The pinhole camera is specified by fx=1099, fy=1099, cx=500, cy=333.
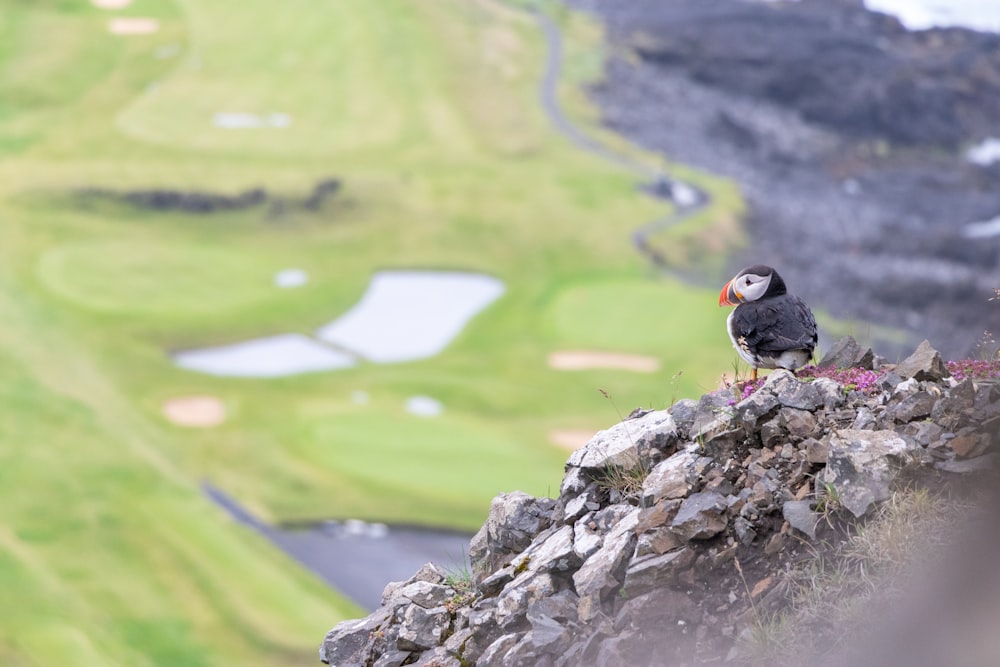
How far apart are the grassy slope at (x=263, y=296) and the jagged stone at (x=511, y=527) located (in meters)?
9.44

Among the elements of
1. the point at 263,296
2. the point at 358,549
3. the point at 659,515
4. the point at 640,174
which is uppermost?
the point at 659,515

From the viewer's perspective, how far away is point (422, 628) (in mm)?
6992

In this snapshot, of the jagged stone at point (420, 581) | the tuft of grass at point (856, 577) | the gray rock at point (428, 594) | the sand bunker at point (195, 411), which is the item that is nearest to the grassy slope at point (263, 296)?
the sand bunker at point (195, 411)

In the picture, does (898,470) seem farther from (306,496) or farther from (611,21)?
(611,21)

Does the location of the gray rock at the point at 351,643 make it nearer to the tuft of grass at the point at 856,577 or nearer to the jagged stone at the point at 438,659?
the jagged stone at the point at 438,659

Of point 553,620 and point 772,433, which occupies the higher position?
point 772,433

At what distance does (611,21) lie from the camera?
4350 cm

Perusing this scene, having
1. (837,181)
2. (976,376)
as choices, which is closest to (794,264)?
(837,181)

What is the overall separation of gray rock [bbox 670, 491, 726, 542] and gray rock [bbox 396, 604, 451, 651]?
172cm

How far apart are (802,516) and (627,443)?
1376 millimetres

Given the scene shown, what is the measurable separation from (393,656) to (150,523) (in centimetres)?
1262

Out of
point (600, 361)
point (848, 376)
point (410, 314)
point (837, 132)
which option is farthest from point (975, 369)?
point (837, 132)

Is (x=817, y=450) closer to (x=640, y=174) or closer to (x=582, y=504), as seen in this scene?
(x=582, y=504)

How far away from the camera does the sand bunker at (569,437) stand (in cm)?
2167
